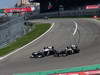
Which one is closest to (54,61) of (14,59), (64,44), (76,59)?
(76,59)

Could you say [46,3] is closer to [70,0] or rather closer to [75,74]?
[70,0]

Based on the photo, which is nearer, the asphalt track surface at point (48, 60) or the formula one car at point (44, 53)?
the asphalt track surface at point (48, 60)

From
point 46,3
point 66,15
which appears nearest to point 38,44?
point 66,15

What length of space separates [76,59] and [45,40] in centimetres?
1261

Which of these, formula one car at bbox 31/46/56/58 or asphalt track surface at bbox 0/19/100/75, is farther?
formula one car at bbox 31/46/56/58

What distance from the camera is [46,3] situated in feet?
364

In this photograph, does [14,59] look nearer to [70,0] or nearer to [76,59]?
[76,59]

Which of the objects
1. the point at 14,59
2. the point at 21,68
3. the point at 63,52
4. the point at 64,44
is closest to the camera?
the point at 21,68

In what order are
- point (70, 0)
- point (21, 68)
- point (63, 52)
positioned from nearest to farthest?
point (21, 68)
point (63, 52)
point (70, 0)

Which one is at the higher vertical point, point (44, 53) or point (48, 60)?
point (44, 53)

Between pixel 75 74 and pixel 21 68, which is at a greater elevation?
pixel 75 74

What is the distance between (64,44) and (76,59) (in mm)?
8450

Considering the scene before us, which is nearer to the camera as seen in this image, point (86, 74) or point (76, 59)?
point (86, 74)

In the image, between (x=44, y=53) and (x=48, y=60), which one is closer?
(x=48, y=60)
